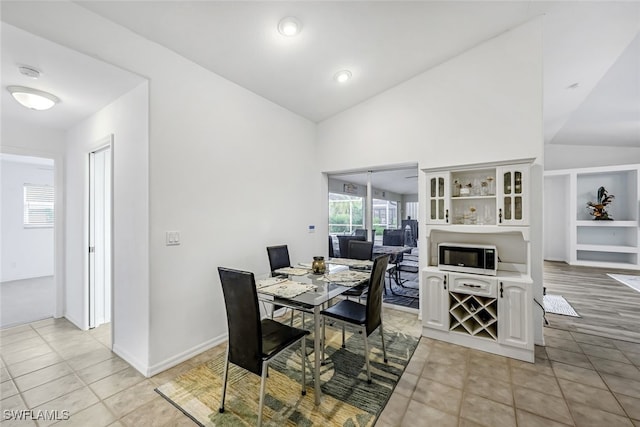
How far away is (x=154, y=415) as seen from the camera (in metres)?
1.77

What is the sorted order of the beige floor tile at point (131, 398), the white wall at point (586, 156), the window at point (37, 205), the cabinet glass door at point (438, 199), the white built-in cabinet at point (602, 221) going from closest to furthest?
the beige floor tile at point (131, 398), the cabinet glass door at point (438, 199), the window at point (37, 205), the white built-in cabinet at point (602, 221), the white wall at point (586, 156)

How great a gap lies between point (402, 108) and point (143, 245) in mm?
3380

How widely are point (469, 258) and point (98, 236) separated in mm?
4364

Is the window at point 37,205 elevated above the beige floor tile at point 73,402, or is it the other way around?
the window at point 37,205

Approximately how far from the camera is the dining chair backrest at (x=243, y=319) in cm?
161

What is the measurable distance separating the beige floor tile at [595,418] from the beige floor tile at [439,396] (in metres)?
0.71

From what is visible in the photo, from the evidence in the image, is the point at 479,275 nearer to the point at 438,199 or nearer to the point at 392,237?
the point at 438,199

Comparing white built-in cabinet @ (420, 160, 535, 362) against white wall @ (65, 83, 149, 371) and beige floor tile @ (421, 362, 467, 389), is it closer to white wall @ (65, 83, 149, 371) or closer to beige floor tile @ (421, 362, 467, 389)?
beige floor tile @ (421, 362, 467, 389)

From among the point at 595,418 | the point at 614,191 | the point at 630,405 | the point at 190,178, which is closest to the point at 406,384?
the point at 595,418

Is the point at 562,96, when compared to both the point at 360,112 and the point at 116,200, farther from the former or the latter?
the point at 116,200

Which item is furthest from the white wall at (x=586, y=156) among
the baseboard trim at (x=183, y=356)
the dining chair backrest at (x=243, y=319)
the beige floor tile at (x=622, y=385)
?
the baseboard trim at (x=183, y=356)

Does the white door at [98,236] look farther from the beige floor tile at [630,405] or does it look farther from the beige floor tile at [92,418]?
the beige floor tile at [630,405]

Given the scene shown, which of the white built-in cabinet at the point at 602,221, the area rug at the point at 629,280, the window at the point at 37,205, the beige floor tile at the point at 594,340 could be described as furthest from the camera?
the white built-in cabinet at the point at 602,221

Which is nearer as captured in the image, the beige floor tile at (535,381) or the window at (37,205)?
the beige floor tile at (535,381)
